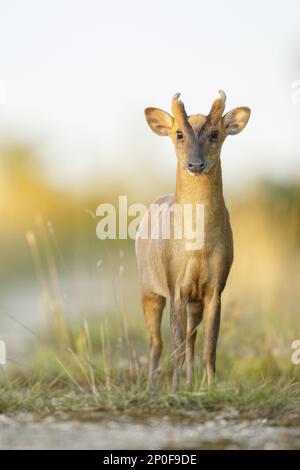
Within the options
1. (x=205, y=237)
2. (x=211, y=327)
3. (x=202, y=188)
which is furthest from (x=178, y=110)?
(x=211, y=327)

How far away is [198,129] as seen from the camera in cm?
816

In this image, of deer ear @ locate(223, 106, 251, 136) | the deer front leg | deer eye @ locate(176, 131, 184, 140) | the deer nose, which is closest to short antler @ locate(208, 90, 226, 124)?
deer ear @ locate(223, 106, 251, 136)

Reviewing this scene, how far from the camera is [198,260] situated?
820 cm

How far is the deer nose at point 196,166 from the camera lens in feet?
26.2

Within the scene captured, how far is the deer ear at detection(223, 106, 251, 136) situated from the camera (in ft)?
27.6

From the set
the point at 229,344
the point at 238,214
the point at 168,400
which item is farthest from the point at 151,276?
the point at 238,214

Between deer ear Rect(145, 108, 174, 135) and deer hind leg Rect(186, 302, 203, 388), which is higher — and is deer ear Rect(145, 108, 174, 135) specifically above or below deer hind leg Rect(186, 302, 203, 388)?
above

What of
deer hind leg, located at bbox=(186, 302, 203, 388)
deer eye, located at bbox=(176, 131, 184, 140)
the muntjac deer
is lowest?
deer hind leg, located at bbox=(186, 302, 203, 388)

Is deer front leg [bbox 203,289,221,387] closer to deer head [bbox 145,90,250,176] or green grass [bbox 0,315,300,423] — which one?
green grass [bbox 0,315,300,423]

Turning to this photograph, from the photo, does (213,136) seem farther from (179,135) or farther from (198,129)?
(179,135)

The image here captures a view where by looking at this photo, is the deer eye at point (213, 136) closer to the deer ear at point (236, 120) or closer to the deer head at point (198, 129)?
the deer head at point (198, 129)

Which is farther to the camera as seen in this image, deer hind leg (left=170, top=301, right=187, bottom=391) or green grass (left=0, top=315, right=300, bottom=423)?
deer hind leg (left=170, top=301, right=187, bottom=391)

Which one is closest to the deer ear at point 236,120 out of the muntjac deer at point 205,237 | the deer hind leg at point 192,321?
the muntjac deer at point 205,237
